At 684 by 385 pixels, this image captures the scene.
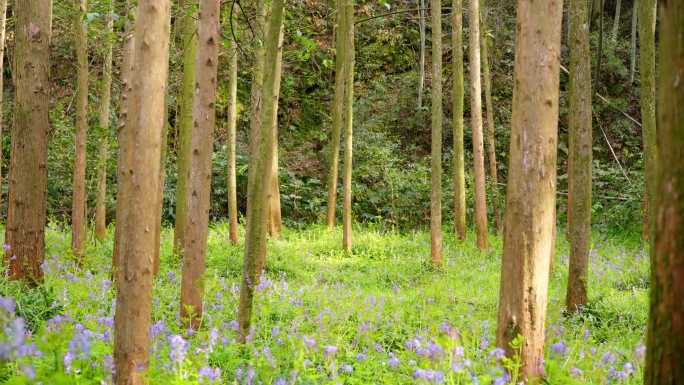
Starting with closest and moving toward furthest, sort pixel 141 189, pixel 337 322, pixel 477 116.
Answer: pixel 141 189
pixel 337 322
pixel 477 116

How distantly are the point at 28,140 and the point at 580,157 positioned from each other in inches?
276

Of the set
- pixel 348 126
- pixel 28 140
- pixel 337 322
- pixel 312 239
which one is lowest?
pixel 312 239

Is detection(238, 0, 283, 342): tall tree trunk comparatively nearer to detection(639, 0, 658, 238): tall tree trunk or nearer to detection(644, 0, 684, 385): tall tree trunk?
detection(644, 0, 684, 385): tall tree trunk

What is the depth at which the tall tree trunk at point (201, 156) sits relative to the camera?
6.27 m

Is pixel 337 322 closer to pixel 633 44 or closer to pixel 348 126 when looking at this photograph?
pixel 348 126

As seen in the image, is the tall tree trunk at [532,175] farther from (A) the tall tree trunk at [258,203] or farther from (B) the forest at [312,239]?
(A) the tall tree trunk at [258,203]

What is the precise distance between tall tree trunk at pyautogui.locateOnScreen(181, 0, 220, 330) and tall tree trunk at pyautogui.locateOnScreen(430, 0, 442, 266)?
642 cm

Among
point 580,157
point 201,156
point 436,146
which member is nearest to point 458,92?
point 436,146

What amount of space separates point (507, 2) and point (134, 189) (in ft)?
82.6

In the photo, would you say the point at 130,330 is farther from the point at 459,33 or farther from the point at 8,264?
the point at 459,33

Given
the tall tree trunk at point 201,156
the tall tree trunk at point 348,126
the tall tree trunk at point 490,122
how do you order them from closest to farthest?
the tall tree trunk at point 201,156
the tall tree trunk at point 348,126
the tall tree trunk at point 490,122

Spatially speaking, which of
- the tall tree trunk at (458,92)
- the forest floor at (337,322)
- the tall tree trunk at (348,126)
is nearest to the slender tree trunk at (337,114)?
the tall tree trunk at (348,126)

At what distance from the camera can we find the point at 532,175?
4688mm

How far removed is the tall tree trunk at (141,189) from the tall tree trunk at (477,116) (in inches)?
430
